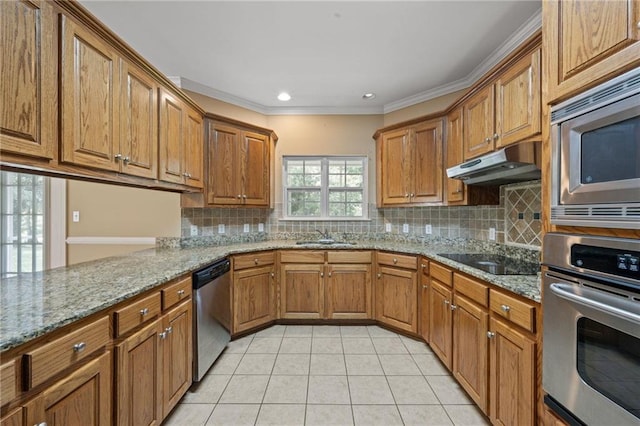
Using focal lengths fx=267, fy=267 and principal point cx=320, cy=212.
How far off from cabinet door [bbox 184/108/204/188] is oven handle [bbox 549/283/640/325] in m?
2.65

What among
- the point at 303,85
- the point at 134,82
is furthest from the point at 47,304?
the point at 303,85

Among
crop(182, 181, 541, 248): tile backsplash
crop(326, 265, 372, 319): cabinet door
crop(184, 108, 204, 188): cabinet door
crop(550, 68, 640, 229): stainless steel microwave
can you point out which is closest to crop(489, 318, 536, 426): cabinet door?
crop(550, 68, 640, 229): stainless steel microwave

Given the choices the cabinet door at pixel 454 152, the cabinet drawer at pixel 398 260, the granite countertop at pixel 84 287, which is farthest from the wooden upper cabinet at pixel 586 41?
the cabinet drawer at pixel 398 260

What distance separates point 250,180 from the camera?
3.10 meters

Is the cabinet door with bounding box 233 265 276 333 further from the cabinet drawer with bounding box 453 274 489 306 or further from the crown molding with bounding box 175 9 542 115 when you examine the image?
the crown molding with bounding box 175 9 542 115

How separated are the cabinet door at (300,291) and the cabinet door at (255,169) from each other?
87 cm

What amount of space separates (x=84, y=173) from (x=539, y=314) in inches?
93.2

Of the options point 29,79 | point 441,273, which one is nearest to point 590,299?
point 441,273

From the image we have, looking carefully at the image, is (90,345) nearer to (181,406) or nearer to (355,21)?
(181,406)

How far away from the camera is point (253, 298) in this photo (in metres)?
2.77

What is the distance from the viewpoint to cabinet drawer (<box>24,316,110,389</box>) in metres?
0.82

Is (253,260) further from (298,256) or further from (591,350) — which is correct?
(591,350)

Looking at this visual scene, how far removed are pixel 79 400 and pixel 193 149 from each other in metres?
2.10

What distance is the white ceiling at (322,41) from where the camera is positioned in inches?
74.0
